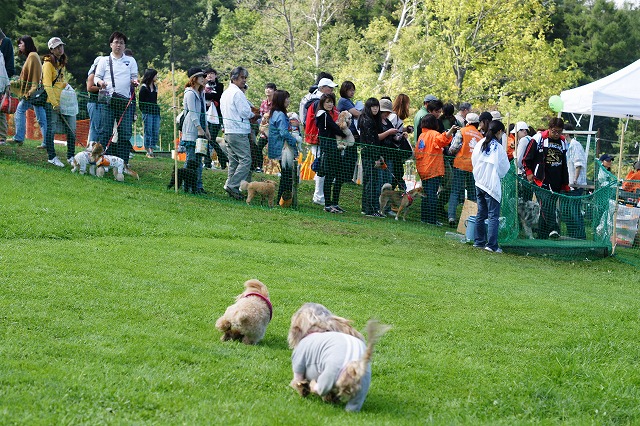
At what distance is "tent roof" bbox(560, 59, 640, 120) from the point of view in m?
18.1

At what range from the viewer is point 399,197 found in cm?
1583

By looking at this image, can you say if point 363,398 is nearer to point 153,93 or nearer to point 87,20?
point 153,93

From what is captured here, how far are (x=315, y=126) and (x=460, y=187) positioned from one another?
314 centimetres

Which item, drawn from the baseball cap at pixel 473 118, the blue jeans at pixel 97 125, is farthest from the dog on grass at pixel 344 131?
the blue jeans at pixel 97 125

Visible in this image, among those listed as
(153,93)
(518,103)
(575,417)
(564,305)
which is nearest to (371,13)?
(518,103)

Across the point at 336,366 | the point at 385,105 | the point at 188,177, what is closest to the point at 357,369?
the point at 336,366

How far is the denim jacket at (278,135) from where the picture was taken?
47.5ft

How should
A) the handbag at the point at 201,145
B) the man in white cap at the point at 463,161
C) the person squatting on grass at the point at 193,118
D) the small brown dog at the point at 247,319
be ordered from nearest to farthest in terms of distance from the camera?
the small brown dog at the point at 247,319
the handbag at the point at 201,145
the person squatting on grass at the point at 193,118
the man in white cap at the point at 463,161

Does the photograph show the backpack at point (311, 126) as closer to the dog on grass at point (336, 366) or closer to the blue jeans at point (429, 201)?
the blue jeans at point (429, 201)

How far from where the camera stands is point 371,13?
49.9 m

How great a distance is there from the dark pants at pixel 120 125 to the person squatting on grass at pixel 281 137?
107 inches

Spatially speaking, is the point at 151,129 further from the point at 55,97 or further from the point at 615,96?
the point at 615,96

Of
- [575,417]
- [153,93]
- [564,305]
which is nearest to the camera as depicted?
[575,417]

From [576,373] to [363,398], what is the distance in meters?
Result: 2.35
